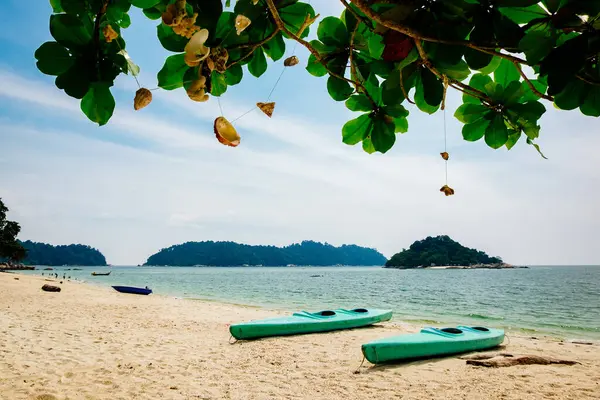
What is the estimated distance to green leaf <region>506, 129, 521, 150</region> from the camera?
3.79 ft

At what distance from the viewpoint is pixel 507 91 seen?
1038 millimetres

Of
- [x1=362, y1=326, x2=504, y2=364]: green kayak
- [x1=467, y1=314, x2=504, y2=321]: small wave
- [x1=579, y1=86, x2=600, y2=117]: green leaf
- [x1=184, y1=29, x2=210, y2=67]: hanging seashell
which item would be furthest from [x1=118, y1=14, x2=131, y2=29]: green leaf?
[x1=467, y1=314, x2=504, y2=321]: small wave

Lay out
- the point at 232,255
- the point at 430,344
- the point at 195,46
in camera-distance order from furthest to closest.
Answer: the point at 232,255 → the point at 430,344 → the point at 195,46

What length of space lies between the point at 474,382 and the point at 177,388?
4426 millimetres

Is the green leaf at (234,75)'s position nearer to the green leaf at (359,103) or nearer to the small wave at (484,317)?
the green leaf at (359,103)

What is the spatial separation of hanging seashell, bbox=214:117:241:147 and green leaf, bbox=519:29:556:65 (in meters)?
0.58

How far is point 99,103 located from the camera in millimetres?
827

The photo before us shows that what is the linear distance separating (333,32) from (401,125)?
13.8 inches

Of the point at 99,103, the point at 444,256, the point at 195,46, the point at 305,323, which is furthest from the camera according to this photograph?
the point at 444,256

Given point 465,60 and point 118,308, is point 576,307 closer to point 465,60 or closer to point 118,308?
point 118,308

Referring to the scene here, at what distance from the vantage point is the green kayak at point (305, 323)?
8.51 metres

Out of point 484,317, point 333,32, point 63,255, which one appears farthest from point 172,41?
point 63,255

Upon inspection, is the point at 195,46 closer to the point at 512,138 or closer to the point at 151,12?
the point at 151,12

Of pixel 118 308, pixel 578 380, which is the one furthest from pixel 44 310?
pixel 578 380
